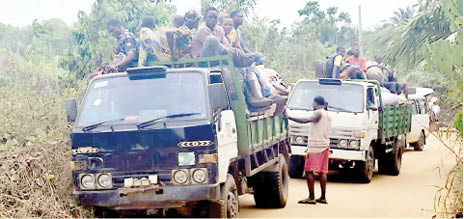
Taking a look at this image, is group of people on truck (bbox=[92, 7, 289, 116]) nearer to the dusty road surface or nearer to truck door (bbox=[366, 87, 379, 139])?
the dusty road surface

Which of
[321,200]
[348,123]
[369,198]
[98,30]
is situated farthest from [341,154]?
[98,30]

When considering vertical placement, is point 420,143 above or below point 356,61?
below

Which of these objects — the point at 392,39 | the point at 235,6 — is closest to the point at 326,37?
the point at 235,6

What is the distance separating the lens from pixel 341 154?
500 inches

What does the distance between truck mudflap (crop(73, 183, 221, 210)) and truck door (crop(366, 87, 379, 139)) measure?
22.3ft

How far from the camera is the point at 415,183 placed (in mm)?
13289

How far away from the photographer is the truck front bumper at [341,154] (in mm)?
12594

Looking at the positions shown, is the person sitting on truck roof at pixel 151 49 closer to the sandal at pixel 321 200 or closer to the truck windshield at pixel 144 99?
the truck windshield at pixel 144 99

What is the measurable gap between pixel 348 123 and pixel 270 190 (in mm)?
3739

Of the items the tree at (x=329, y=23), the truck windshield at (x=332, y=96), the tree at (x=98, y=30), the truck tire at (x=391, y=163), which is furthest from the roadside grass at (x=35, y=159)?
the tree at (x=329, y=23)

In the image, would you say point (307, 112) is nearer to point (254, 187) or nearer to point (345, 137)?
point (345, 137)

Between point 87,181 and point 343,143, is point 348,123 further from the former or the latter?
point 87,181

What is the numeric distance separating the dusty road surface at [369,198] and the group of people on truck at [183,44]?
2.22 metres

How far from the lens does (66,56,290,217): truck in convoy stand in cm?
678
